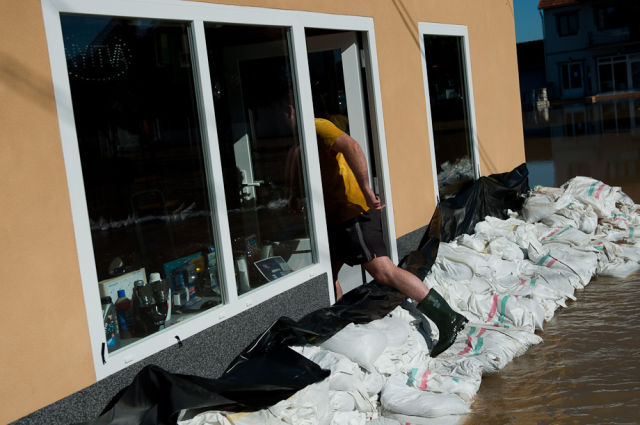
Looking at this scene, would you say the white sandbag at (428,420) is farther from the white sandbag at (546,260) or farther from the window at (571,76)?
the window at (571,76)

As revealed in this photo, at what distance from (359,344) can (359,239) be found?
1075mm

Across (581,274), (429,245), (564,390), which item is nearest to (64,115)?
(564,390)

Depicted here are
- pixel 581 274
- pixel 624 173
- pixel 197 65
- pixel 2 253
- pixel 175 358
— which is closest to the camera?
pixel 2 253

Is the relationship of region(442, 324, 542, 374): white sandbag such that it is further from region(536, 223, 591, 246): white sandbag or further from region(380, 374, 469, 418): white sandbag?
region(536, 223, 591, 246): white sandbag

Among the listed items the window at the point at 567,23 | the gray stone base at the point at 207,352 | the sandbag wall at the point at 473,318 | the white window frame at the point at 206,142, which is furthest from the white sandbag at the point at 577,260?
the window at the point at 567,23

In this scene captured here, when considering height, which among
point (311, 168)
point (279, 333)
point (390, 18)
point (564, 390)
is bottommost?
point (564, 390)

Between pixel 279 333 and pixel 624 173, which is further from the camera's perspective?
pixel 624 173

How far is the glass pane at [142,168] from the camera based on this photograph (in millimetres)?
3590

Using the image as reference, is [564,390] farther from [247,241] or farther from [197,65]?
[197,65]

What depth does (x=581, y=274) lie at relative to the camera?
6109mm

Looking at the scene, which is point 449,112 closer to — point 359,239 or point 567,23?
point 359,239

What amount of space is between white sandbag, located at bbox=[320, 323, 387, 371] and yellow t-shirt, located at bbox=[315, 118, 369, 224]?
3.51 ft

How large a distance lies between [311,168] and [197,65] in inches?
49.2

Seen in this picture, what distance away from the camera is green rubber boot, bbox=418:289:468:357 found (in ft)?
15.3
